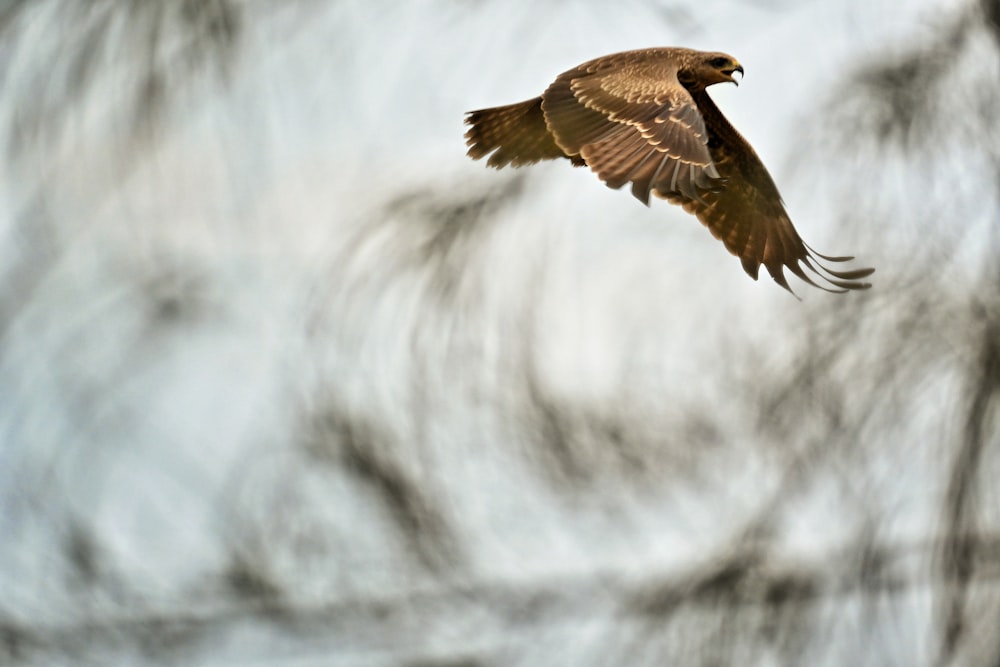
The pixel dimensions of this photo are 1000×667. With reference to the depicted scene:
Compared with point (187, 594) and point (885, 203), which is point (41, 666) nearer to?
point (187, 594)

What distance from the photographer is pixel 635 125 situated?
96 cm

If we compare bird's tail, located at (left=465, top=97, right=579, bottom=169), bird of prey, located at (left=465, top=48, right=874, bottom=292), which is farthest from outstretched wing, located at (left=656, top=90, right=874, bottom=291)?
bird's tail, located at (left=465, top=97, right=579, bottom=169)

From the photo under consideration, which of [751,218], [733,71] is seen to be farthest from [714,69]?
[751,218]

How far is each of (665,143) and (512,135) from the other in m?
0.20

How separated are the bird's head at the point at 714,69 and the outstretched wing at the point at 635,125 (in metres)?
0.03

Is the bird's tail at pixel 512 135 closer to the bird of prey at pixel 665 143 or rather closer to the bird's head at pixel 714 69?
the bird of prey at pixel 665 143

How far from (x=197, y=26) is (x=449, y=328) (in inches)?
15.0

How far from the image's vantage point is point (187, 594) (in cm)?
117

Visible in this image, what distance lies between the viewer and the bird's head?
105 cm

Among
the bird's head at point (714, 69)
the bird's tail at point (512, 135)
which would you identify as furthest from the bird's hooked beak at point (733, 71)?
the bird's tail at point (512, 135)

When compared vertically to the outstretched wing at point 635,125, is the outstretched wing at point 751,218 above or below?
below

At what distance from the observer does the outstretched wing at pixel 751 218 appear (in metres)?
1.08

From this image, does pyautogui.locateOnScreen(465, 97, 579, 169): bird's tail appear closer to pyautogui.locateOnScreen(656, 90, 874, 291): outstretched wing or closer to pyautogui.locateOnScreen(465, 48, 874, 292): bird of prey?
pyautogui.locateOnScreen(465, 48, 874, 292): bird of prey

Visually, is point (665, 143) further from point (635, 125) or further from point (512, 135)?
point (512, 135)
